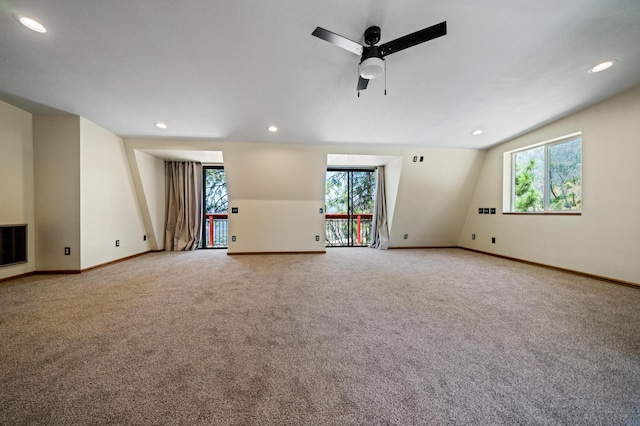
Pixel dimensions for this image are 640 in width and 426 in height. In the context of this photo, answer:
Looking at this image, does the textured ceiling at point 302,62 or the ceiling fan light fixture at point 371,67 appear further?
the ceiling fan light fixture at point 371,67

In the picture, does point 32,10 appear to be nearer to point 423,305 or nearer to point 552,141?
point 423,305

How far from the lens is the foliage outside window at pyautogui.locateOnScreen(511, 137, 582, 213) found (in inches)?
124

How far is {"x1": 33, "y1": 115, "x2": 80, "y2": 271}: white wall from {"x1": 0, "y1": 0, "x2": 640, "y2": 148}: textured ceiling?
0.92 feet

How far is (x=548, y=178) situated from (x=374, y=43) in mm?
4069

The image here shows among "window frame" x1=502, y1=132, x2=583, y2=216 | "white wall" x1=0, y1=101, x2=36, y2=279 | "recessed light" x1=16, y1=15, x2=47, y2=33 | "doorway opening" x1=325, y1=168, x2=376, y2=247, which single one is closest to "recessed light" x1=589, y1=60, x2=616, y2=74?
"window frame" x1=502, y1=132, x2=583, y2=216

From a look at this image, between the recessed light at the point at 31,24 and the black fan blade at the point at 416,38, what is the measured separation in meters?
2.50

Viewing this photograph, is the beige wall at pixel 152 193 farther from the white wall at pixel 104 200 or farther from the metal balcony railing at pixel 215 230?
the metal balcony railing at pixel 215 230

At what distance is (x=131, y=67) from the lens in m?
1.95

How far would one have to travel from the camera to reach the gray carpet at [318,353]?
3.16 ft

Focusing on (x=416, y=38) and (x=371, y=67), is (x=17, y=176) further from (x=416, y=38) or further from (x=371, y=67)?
(x=416, y=38)

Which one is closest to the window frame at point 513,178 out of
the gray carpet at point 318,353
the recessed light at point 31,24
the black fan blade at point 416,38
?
the gray carpet at point 318,353

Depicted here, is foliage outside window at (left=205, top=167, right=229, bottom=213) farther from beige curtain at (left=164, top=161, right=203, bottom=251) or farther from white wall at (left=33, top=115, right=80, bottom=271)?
white wall at (left=33, top=115, right=80, bottom=271)

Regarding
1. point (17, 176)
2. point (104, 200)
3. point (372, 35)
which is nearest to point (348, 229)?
point (372, 35)

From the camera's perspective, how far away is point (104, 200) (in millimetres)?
3412
